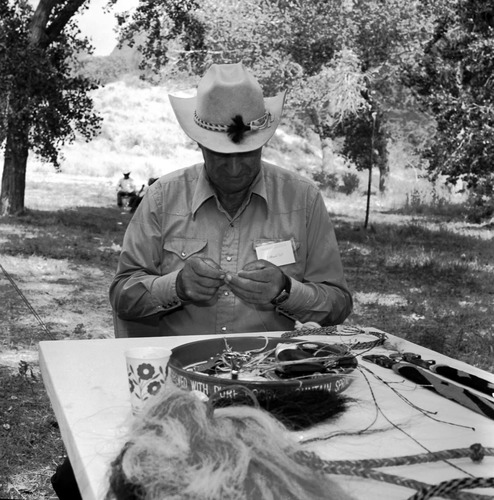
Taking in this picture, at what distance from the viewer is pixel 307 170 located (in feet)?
134

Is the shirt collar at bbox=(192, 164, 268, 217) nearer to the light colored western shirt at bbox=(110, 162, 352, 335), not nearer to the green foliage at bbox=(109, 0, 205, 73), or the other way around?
the light colored western shirt at bbox=(110, 162, 352, 335)

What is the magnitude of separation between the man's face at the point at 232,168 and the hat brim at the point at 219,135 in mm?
44

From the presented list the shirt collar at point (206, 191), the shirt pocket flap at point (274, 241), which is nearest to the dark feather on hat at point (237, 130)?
the shirt collar at point (206, 191)

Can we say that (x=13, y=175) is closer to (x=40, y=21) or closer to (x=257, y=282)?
(x=40, y=21)

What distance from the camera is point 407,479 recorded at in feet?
4.28

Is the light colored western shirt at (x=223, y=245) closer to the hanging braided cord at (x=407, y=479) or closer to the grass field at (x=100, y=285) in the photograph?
the grass field at (x=100, y=285)

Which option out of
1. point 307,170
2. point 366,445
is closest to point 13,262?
point 366,445

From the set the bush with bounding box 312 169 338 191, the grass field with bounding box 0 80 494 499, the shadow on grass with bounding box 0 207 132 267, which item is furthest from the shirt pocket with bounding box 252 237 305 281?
the bush with bounding box 312 169 338 191

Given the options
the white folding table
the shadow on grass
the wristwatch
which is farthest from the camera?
the shadow on grass

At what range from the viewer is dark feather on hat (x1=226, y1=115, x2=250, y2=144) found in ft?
9.68

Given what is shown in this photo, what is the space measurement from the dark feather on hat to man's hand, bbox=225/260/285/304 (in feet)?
1.74

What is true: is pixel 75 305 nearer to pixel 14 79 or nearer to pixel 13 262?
pixel 13 262

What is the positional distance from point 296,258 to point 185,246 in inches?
18.1

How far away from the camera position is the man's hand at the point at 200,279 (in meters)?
2.61
